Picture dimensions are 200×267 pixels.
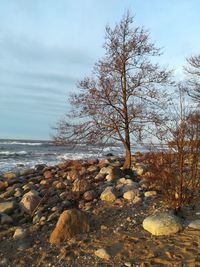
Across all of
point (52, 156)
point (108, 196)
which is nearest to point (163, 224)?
point (108, 196)

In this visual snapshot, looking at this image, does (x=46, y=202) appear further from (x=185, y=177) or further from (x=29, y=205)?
(x=185, y=177)

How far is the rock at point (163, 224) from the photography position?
276 inches

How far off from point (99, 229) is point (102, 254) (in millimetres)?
1320

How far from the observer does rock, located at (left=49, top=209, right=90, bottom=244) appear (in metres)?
7.22

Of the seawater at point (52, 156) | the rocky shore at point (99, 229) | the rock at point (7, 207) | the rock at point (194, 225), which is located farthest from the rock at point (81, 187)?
the rock at point (194, 225)

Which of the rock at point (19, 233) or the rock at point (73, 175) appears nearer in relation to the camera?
the rock at point (19, 233)

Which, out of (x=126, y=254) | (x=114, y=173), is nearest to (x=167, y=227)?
(x=126, y=254)

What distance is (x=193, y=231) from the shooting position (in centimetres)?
707

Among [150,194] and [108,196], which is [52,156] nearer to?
[108,196]

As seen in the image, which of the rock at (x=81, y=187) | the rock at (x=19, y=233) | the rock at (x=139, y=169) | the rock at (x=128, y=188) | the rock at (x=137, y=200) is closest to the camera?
the rock at (x=19, y=233)

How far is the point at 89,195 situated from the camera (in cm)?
1009

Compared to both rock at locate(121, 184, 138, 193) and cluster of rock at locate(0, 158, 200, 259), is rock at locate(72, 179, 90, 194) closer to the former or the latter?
cluster of rock at locate(0, 158, 200, 259)

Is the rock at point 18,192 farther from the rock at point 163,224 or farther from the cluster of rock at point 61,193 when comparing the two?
the rock at point 163,224

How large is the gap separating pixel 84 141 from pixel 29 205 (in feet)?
11.6
